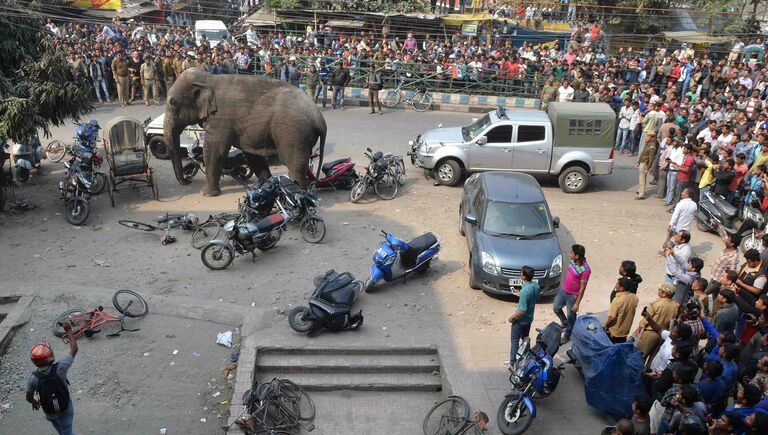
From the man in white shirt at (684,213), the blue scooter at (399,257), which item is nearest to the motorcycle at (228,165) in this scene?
the blue scooter at (399,257)

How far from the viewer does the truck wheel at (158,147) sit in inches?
629

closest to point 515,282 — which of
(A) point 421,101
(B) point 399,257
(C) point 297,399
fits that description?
(B) point 399,257

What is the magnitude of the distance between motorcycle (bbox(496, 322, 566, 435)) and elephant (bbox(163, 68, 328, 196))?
7.75m

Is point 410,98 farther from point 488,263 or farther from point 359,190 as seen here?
point 488,263

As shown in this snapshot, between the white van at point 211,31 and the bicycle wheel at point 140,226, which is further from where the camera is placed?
the white van at point 211,31

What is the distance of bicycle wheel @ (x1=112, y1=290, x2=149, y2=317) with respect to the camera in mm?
9055

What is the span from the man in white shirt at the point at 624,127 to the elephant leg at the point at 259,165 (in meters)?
10.1

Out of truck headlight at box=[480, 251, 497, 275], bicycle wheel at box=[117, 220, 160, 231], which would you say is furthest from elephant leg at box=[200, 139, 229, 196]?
truck headlight at box=[480, 251, 497, 275]

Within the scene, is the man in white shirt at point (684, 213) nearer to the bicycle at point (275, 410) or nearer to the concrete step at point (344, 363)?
the concrete step at point (344, 363)

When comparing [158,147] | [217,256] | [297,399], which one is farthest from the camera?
[158,147]

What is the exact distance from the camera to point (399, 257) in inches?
412

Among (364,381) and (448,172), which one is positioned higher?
(448,172)

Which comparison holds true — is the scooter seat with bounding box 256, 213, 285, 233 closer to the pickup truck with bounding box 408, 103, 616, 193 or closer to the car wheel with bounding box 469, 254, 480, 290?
the car wheel with bounding box 469, 254, 480, 290

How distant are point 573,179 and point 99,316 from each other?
1067cm
